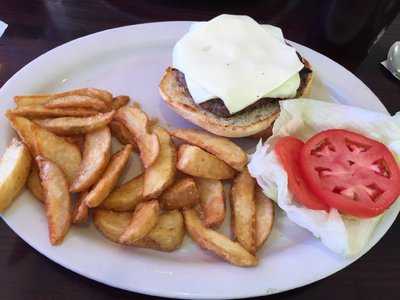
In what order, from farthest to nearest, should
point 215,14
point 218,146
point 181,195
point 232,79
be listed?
point 215,14
point 232,79
point 218,146
point 181,195

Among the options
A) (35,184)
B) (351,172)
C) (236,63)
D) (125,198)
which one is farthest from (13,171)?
(351,172)

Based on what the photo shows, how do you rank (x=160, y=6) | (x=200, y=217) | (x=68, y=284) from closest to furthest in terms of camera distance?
(x=68, y=284) < (x=200, y=217) < (x=160, y=6)

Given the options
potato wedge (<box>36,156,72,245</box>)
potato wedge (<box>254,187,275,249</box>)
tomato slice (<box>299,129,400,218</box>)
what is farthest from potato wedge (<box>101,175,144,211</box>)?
tomato slice (<box>299,129,400,218</box>)

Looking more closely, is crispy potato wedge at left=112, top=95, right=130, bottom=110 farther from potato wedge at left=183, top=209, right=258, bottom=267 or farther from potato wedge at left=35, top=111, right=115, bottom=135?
potato wedge at left=183, top=209, right=258, bottom=267

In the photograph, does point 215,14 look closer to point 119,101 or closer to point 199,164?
point 119,101

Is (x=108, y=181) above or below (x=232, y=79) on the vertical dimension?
below

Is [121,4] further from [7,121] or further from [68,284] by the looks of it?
[68,284]

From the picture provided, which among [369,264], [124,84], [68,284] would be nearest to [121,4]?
[124,84]
